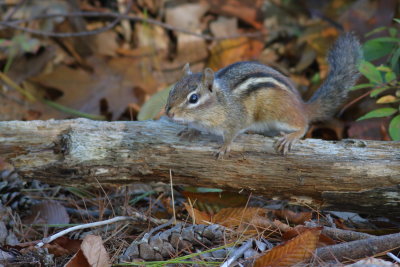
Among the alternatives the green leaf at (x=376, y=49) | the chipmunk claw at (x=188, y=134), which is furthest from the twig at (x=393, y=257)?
the green leaf at (x=376, y=49)

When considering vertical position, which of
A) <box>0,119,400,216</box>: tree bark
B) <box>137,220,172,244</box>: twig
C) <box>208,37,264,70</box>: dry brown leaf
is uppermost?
<box>208,37,264,70</box>: dry brown leaf

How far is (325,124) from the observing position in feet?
15.2

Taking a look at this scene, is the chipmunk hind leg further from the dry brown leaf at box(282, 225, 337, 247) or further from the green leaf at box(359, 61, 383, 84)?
the green leaf at box(359, 61, 383, 84)

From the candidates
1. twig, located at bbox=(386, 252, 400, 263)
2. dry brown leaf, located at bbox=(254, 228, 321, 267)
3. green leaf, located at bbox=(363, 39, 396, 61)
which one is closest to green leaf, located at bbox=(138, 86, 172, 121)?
green leaf, located at bbox=(363, 39, 396, 61)

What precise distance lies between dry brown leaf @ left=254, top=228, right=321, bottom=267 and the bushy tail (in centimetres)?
169

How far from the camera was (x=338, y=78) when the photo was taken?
4016 millimetres

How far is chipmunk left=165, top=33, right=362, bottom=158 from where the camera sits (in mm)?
3521

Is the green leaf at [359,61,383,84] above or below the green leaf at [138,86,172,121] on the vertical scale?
above

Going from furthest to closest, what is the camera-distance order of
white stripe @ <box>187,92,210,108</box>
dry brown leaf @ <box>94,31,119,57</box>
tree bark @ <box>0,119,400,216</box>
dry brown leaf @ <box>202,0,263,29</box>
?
dry brown leaf @ <box>202,0,263,29</box> → dry brown leaf @ <box>94,31,119,57</box> → white stripe @ <box>187,92,210,108</box> → tree bark @ <box>0,119,400,216</box>

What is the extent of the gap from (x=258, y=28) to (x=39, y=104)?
9.75 feet

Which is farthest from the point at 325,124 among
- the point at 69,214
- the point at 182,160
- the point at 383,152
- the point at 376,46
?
the point at 69,214

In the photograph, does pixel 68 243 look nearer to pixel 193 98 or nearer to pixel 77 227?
pixel 77 227

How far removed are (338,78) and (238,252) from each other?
6.77 ft

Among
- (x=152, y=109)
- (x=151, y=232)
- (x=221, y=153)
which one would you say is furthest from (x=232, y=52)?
(x=151, y=232)
